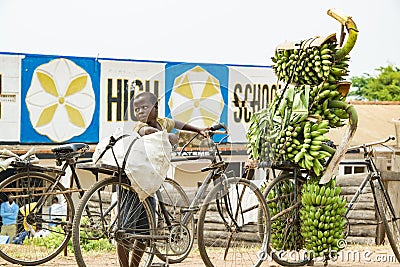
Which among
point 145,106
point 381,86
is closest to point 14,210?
point 145,106

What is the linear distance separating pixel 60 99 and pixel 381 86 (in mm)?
40930

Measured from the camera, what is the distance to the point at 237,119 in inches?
274

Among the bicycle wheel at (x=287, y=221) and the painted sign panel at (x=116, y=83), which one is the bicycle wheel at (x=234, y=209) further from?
the painted sign panel at (x=116, y=83)

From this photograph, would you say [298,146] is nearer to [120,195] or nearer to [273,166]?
[273,166]

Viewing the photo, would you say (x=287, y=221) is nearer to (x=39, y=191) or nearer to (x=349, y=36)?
(x=349, y=36)

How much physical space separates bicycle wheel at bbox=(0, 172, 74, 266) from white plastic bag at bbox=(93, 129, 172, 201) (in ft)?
3.83

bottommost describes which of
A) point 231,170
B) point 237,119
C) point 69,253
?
point 69,253

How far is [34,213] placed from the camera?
734 centimetres

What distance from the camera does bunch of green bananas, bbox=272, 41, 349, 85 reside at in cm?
751

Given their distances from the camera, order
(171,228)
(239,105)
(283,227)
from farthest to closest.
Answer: (283,227)
(239,105)
(171,228)

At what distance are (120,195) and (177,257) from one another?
138 centimetres

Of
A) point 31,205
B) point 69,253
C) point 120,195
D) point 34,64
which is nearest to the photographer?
point 120,195

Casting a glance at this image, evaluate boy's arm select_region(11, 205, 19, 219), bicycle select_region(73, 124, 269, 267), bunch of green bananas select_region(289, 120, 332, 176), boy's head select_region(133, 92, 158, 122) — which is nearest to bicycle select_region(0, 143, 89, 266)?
boy's arm select_region(11, 205, 19, 219)

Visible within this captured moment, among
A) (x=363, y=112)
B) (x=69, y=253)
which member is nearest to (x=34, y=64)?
(x=69, y=253)
